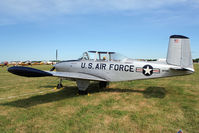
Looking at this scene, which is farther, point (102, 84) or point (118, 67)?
point (102, 84)

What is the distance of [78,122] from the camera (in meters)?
4.01

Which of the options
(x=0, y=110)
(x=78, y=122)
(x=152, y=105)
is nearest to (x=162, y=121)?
(x=152, y=105)

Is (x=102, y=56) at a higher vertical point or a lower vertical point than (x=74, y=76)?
higher

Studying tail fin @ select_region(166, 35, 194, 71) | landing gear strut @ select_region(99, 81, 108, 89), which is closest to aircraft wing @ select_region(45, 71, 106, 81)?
landing gear strut @ select_region(99, 81, 108, 89)

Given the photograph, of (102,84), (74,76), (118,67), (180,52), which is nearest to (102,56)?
(118,67)

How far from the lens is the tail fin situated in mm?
5785

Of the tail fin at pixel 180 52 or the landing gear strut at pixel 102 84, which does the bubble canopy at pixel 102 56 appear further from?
the tail fin at pixel 180 52

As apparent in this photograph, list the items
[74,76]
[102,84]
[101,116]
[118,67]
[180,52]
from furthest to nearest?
[102,84]
[118,67]
[74,76]
[180,52]
[101,116]

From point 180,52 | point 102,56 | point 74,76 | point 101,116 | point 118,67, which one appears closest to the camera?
point 101,116

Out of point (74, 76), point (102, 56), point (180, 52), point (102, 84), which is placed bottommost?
point (102, 84)

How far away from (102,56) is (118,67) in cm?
124

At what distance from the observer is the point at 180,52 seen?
5.91m

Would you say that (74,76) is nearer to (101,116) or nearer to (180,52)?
(101,116)

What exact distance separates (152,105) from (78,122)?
304cm
